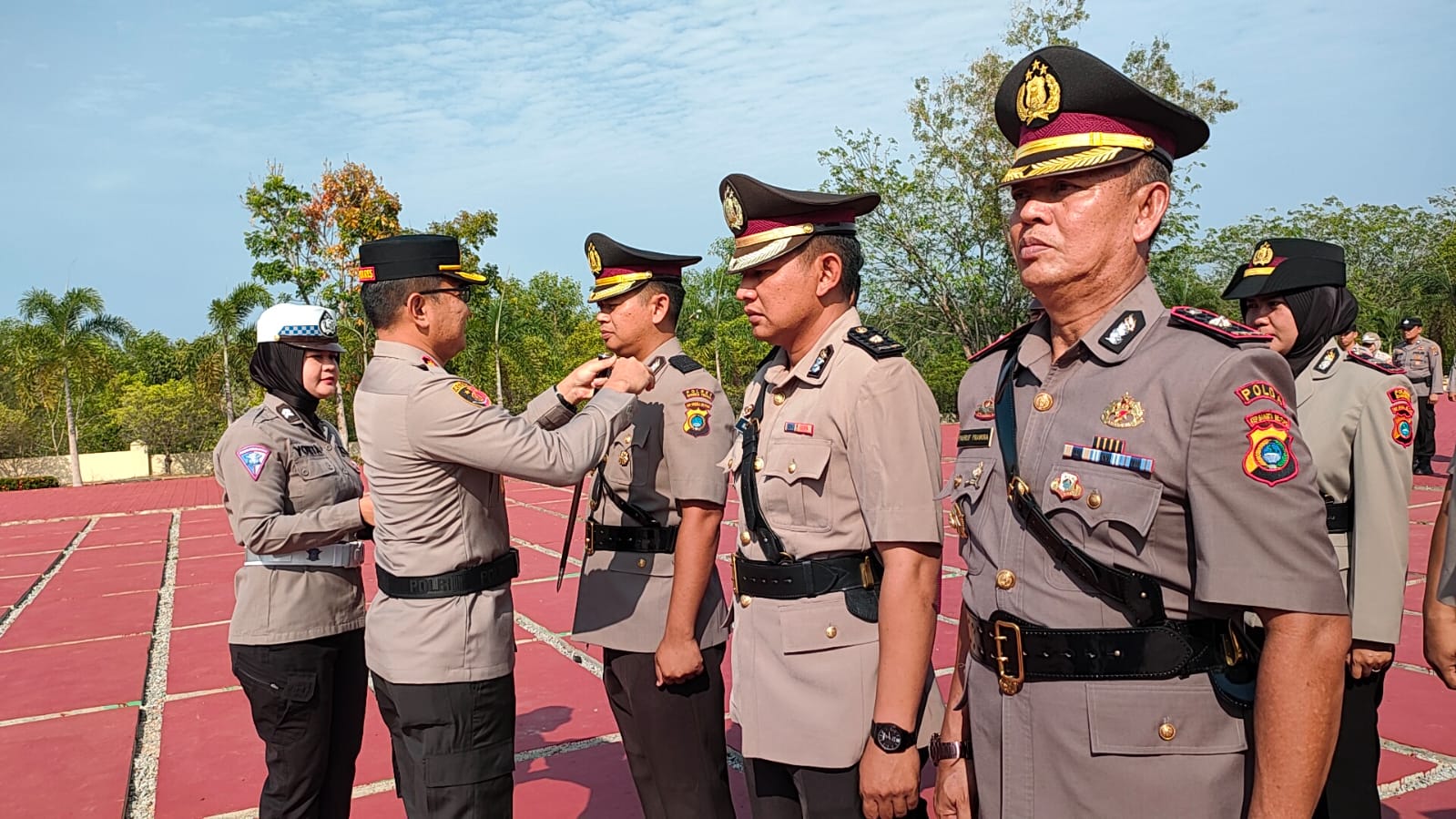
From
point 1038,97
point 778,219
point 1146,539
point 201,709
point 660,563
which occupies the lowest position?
point 201,709

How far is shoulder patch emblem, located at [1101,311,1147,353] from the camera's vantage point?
5.73 ft

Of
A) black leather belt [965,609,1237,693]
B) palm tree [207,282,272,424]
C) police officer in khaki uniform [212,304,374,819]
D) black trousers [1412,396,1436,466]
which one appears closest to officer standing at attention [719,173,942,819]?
black leather belt [965,609,1237,693]

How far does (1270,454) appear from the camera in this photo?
1519mm

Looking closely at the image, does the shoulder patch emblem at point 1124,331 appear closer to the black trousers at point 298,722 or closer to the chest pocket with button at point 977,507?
the chest pocket with button at point 977,507

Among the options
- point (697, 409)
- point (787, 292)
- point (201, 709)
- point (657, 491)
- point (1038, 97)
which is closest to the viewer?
point (1038, 97)

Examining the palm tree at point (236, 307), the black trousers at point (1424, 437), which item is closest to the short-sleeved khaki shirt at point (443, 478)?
the black trousers at point (1424, 437)

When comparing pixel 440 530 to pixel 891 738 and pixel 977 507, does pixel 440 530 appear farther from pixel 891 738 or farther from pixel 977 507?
pixel 977 507

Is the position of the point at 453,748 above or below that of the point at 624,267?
below

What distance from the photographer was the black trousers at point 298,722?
3186 millimetres

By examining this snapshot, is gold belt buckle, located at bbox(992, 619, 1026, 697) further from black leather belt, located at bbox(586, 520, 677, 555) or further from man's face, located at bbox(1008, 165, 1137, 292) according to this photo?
black leather belt, located at bbox(586, 520, 677, 555)

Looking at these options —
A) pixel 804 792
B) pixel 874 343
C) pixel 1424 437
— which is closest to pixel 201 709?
pixel 804 792

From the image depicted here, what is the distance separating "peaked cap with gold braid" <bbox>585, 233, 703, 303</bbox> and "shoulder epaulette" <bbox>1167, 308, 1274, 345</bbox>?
6.12 feet

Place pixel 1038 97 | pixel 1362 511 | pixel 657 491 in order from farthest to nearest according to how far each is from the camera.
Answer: pixel 657 491 < pixel 1362 511 < pixel 1038 97

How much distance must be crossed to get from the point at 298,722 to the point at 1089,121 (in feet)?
9.54
